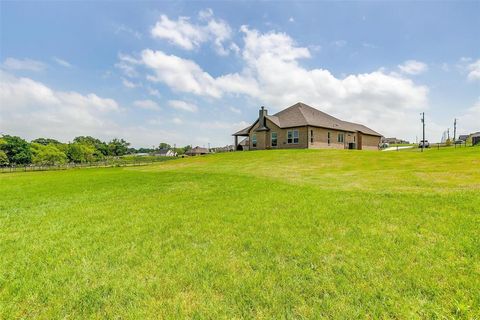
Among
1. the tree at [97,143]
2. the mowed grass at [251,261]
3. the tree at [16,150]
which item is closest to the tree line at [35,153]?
the tree at [16,150]

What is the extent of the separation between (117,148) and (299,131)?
128 metres

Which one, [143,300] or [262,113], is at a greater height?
[262,113]

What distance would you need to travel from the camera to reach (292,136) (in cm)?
3212

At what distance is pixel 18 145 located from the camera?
77562mm

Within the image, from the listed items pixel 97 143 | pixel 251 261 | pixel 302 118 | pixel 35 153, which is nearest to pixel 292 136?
pixel 302 118

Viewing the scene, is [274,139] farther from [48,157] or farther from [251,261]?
[48,157]

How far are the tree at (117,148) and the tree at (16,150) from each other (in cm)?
4786

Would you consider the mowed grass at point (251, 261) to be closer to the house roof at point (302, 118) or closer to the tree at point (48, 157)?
the house roof at point (302, 118)

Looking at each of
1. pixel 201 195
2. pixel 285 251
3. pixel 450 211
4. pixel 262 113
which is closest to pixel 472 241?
pixel 450 211

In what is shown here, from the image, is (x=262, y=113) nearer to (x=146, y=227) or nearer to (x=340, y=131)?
(x=340, y=131)

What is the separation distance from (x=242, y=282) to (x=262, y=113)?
32778 mm

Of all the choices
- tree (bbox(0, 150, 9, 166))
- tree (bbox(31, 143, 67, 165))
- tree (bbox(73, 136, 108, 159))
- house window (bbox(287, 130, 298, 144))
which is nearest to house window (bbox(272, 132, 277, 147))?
house window (bbox(287, 130, 298, 144))

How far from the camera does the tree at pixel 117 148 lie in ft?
427

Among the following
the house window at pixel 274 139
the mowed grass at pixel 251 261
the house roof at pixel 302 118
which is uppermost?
the house roof at pixel 302 118
